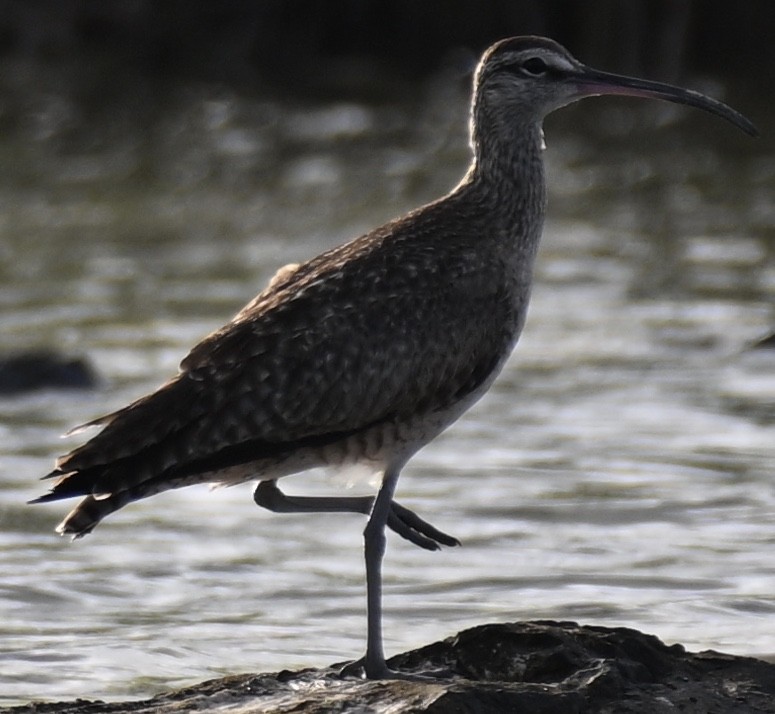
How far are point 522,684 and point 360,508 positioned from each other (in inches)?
65.6

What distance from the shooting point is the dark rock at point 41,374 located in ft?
43.2

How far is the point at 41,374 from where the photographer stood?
43.3ft

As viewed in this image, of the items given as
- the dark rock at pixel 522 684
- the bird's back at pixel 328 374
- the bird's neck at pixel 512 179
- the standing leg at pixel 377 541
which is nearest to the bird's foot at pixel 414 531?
the standing leg at pixel 377 541

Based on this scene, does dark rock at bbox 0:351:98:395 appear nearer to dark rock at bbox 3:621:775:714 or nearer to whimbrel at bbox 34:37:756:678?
whimbrel at bbox 34:37:756:678

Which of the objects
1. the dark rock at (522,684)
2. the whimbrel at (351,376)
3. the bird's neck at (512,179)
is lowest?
the dark rock at (522,684)

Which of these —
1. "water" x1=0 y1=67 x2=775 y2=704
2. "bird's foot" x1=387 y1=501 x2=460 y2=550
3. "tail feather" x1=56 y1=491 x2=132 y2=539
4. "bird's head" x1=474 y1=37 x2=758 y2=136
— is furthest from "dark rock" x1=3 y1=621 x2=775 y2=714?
"bird's head" x1=474 y1=37 x2=758 y2=136

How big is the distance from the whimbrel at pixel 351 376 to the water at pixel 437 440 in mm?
393

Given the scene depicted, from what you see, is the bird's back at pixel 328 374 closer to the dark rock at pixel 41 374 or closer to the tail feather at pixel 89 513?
the tail feather at pixel 89 513

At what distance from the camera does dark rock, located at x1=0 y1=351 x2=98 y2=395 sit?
43.2 ft

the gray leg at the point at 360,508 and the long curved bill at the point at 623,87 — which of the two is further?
the long curved bill at the point at 623,87

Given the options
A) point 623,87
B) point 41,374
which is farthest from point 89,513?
point 41,374

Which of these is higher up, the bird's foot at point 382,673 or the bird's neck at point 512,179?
the bird's neck at point 512,179

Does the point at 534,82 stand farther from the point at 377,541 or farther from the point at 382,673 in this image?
the point at 382,673

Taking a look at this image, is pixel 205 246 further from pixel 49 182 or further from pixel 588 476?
pixel 588 476
